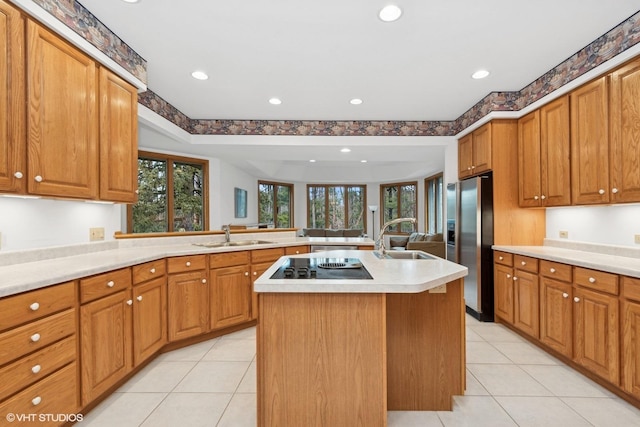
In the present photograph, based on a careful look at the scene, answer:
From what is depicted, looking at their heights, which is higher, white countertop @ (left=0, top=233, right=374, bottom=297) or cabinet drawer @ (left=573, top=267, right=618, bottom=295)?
white countertop @ (left=0, top=233, right=374, bottom=297)

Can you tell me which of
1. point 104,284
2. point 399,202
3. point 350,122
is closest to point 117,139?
point 104,284

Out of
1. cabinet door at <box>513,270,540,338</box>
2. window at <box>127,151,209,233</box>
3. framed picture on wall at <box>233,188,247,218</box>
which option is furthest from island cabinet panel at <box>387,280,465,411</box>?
framed picture on wall at <box>233,188,247,218</box>

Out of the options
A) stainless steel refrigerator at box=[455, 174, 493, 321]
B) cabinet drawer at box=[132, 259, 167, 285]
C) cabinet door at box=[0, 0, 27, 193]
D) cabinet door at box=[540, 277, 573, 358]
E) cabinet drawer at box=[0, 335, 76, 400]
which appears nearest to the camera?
cabinet drawer at box=[0, 335, 76, 400]

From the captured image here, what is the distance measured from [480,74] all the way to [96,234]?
12.4 ft

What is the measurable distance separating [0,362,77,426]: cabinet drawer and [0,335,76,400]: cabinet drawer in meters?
0.03

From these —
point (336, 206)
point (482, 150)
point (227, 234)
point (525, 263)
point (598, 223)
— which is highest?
point (482, 150)

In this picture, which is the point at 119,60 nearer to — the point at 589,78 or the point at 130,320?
the point at 130,320

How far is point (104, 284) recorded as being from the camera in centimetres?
186

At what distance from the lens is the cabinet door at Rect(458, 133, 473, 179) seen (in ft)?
12.2

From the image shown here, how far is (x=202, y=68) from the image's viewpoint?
2.73 metres

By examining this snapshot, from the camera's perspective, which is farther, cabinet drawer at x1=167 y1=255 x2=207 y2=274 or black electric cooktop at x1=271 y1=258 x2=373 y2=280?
cabinet drawer at x1=167 y1=255 x2=207 y2=274

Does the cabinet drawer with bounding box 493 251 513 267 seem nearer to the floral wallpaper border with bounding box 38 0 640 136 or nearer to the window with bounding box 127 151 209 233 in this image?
the floral wallpaper border with bounding box 38 0 640 136

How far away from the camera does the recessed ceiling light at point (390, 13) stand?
6.34ft

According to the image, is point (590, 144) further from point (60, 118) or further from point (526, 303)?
point (60, 118)
